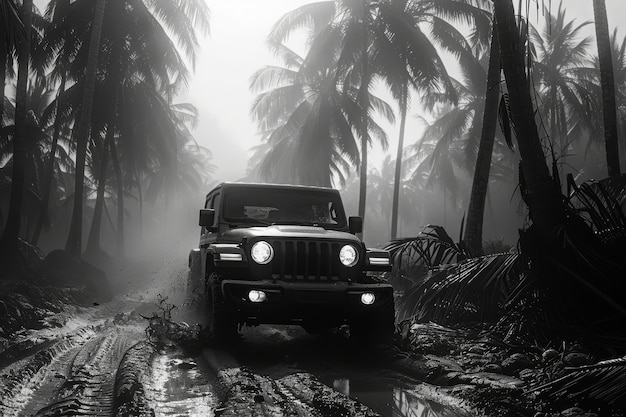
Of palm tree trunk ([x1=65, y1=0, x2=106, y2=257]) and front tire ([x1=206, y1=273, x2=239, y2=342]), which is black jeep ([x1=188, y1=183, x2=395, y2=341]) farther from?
palm tree trunk ([x1=65, y1=0, x2=106, y2=257])

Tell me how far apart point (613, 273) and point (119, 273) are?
64.6 ft

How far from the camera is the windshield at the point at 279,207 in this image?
261 inches

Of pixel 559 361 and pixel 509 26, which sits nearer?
pixel 559 361

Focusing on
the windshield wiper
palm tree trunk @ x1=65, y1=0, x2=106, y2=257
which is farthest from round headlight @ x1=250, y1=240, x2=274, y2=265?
palm tree trunk @ x1=65, y1=0, x2=106, y2=257

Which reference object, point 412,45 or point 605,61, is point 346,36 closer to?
point 412,45

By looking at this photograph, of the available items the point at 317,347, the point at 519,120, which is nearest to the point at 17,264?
the point at 317,347

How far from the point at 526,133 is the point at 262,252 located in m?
2.97

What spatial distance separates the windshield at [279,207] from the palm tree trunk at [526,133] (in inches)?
90.5

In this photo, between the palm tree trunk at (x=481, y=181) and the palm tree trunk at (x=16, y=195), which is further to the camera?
the palm tree trunk at (x=16, y=195)

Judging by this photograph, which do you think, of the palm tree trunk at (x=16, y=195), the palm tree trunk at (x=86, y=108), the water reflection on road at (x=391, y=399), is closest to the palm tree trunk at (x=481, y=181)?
the water reflection on road at (x=391, y=399)

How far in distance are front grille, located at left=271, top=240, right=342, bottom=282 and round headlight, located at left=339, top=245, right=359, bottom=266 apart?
0.17 meters

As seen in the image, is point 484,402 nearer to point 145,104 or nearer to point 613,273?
point 613,273

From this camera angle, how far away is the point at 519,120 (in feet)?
18.6

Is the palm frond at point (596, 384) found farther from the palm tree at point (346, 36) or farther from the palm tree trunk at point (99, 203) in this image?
the palm tree trunk at point (99, 203)
